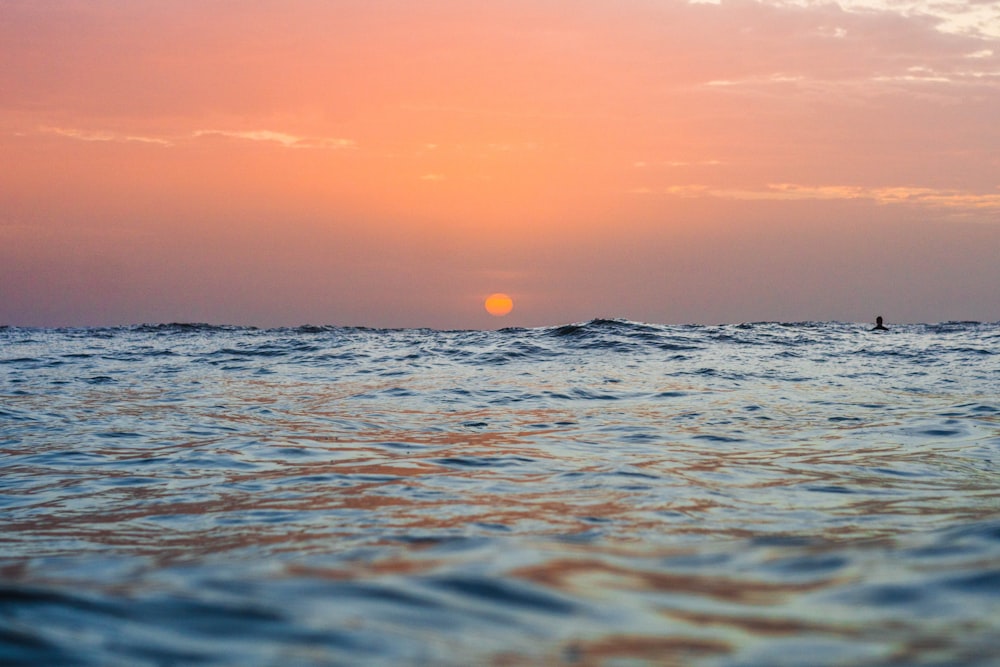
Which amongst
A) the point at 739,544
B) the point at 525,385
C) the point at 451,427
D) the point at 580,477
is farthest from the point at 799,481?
the point at 525,385

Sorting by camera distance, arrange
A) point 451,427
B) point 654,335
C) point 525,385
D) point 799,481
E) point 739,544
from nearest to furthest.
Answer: point 739,544 < point 799,481 < point 451,427 < point 525,385 < point 654,335

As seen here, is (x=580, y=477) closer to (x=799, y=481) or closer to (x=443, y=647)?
(x=799, y=481)

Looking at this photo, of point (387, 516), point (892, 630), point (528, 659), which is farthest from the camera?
point (387, 516)

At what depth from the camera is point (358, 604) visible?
9.57 feet

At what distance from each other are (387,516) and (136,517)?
151 cm

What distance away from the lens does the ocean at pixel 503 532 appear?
102 inches

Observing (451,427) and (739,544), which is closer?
(739,544)

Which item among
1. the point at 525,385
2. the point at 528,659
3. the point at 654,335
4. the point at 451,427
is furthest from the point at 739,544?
the point at 654,335

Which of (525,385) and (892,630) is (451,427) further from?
(892,630)

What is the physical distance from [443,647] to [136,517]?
9.72ft

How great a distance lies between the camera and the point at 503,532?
4.13 metres

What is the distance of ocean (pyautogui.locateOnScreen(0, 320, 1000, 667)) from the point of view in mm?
2594

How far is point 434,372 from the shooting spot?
16.4m

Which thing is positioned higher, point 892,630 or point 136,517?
point 892,630
